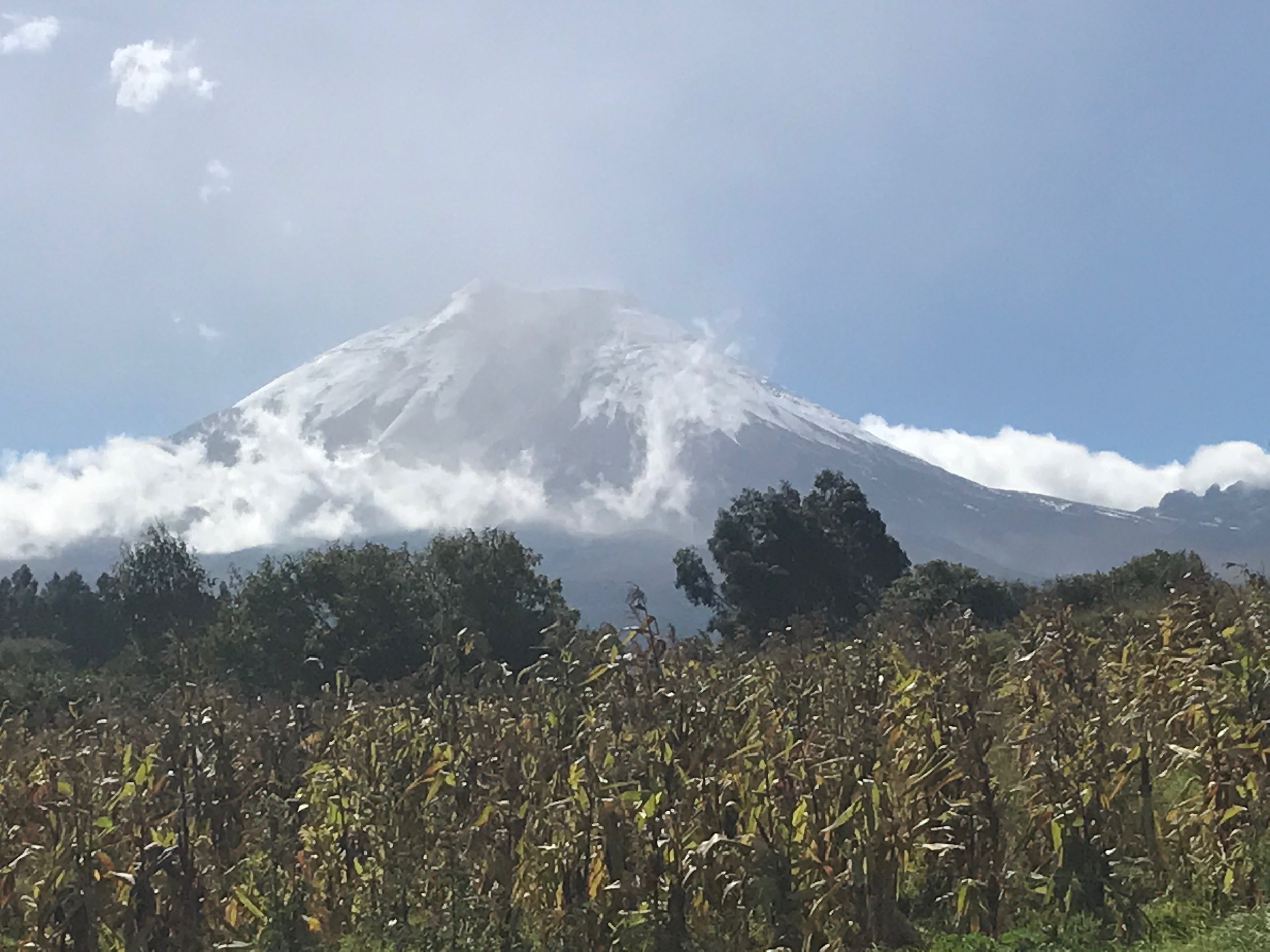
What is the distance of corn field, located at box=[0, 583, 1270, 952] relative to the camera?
421 centimetres

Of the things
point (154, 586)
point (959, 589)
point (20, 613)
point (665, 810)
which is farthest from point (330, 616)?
point (20, 613)

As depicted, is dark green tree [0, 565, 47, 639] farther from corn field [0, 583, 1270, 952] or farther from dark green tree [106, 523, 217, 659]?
corn field [0, 583, 1270, 952]

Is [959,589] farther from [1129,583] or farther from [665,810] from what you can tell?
[665,810]

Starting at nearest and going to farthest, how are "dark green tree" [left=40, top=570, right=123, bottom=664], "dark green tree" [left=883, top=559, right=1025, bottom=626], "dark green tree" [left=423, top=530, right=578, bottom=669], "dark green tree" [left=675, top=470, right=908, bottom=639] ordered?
"dark green tree" [left=423, top=530, right=578, bottom=669] → "dark green tree" [left=883, top=559, right=1025, bottom=626] → "dark green tree" [left=675, top=470, right=908, bottom=639] → "dark green tree" [left=40, top=570, right=123, bottom=664]

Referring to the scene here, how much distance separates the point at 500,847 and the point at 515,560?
96.6 feet

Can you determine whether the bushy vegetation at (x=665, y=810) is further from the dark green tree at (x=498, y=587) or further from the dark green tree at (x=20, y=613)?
the dark green tree at (x=20, y=613)

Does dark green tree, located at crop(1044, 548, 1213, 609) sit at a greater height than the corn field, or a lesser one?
greater

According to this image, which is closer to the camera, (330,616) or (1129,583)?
(1129,583)

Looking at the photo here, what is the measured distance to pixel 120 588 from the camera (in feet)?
177

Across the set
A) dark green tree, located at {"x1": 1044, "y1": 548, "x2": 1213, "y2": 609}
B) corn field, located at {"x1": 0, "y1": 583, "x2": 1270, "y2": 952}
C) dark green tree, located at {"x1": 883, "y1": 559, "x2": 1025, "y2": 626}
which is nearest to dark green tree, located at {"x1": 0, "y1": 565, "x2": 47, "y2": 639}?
dark green tree, located at {"x1": 883, "y1": 559, "x2": 1025, "y2": 626}

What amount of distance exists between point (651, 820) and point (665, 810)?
0.08 metres

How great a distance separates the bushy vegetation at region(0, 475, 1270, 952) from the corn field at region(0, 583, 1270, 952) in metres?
0.01

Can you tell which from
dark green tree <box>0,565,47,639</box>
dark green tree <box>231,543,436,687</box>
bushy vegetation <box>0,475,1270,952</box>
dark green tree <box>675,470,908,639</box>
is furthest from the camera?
dark green tree <box>0,565,47,639</box>

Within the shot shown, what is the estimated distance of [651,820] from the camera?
14.2ft
